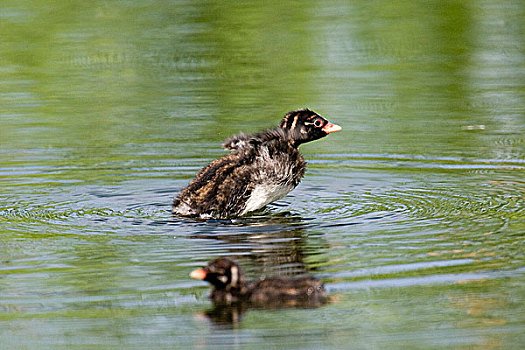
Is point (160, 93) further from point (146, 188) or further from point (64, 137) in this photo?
point (146, 188)

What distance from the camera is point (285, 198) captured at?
1055 cm

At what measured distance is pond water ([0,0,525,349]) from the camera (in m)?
6.63

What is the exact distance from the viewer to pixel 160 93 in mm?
15805

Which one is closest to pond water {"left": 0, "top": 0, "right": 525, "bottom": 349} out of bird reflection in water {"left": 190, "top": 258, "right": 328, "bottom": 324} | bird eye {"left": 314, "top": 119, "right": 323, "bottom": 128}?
bird reflection in water {"left": 190, "top": 258, "right": 328, "bottom": 324}

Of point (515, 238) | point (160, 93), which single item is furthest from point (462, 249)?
point (160, 93)

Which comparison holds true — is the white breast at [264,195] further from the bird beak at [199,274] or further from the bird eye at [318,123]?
the bird beak at [199,274]

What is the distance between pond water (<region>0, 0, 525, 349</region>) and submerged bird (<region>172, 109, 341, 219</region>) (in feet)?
0.67

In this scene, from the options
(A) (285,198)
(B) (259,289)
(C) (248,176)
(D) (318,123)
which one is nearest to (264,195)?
(C) (248,176)

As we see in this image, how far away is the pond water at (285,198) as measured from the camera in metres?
6.63

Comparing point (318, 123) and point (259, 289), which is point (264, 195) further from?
point (259, 289)

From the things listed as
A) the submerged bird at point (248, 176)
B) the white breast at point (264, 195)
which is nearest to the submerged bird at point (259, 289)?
the submerged bird at point (248, 176)

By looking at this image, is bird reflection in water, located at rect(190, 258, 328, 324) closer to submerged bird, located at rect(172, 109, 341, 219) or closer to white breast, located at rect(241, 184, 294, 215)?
submerged bird, located at rect(172, 109, 341, 219)

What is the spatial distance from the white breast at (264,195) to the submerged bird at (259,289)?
265cm

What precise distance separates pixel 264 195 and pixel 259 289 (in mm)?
2869
